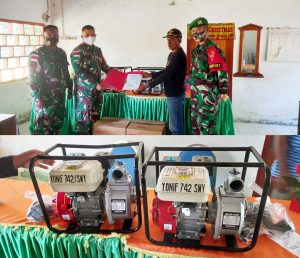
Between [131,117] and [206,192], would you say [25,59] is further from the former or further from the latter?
[206,192]

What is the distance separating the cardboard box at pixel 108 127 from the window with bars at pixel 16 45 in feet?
1.34

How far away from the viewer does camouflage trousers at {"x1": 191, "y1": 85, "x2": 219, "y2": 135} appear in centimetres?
134

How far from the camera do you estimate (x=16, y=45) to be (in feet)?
3.89

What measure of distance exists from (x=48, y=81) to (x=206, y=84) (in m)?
0.73

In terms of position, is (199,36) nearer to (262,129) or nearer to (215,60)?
(215,60)

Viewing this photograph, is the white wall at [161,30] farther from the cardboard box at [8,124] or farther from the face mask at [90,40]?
the cardboard box at [8,124]

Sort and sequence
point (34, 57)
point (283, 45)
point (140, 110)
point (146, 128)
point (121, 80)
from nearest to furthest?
point (283, 45)
point (34, 57)
point (121, 80)
point (146, 128)
point (140, 110)

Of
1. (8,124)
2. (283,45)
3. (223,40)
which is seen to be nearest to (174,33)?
(223,40)

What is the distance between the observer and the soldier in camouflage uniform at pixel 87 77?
1.24m

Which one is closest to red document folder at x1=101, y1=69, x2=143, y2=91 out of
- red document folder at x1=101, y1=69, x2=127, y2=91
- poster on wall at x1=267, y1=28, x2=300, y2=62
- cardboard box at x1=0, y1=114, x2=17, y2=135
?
red document folder at x1=101, y1=69, x2=127, y2=91

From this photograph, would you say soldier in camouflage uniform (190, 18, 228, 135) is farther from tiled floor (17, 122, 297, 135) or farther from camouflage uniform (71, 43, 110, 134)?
camouflage uniform (71, 43, 110, 134)

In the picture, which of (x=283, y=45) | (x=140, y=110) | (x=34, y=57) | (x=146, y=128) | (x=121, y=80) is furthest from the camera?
(x=140, y=110)

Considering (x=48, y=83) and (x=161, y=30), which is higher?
(x=161, y=30)

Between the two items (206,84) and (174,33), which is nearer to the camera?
(174,33)
